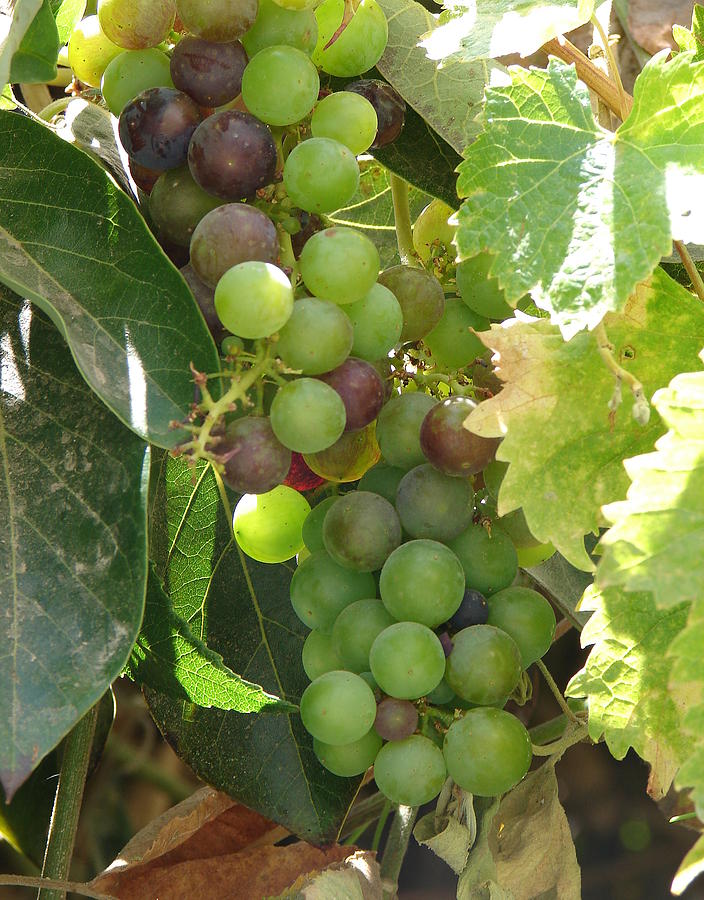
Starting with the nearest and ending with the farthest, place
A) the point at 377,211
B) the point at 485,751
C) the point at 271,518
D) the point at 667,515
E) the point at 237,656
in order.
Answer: the point at 667,515, the point at 485,751, the point at 271,518, the point at 237,656, the point at 377,211

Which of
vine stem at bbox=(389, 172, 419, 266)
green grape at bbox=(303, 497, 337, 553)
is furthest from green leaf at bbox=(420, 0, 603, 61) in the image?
green grape at bbox=(303, 497, 337, 553)

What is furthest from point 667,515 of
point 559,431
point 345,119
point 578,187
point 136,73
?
point 136,73

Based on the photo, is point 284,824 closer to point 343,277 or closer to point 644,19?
point 343,277

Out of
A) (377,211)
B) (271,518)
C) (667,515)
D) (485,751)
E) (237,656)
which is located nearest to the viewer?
(667,515)

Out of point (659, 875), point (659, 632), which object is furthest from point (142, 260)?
point (659, 875)

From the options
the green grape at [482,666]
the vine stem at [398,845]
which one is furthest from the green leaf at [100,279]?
the vine stem at [398,845]

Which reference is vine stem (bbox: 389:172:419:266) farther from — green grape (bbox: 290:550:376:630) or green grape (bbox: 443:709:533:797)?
green grape (bbox: 443:709:533:797)

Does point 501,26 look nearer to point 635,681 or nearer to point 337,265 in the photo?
point 337,265

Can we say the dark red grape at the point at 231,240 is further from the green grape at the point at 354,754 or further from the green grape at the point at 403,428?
the green grape at the point at 354,754
